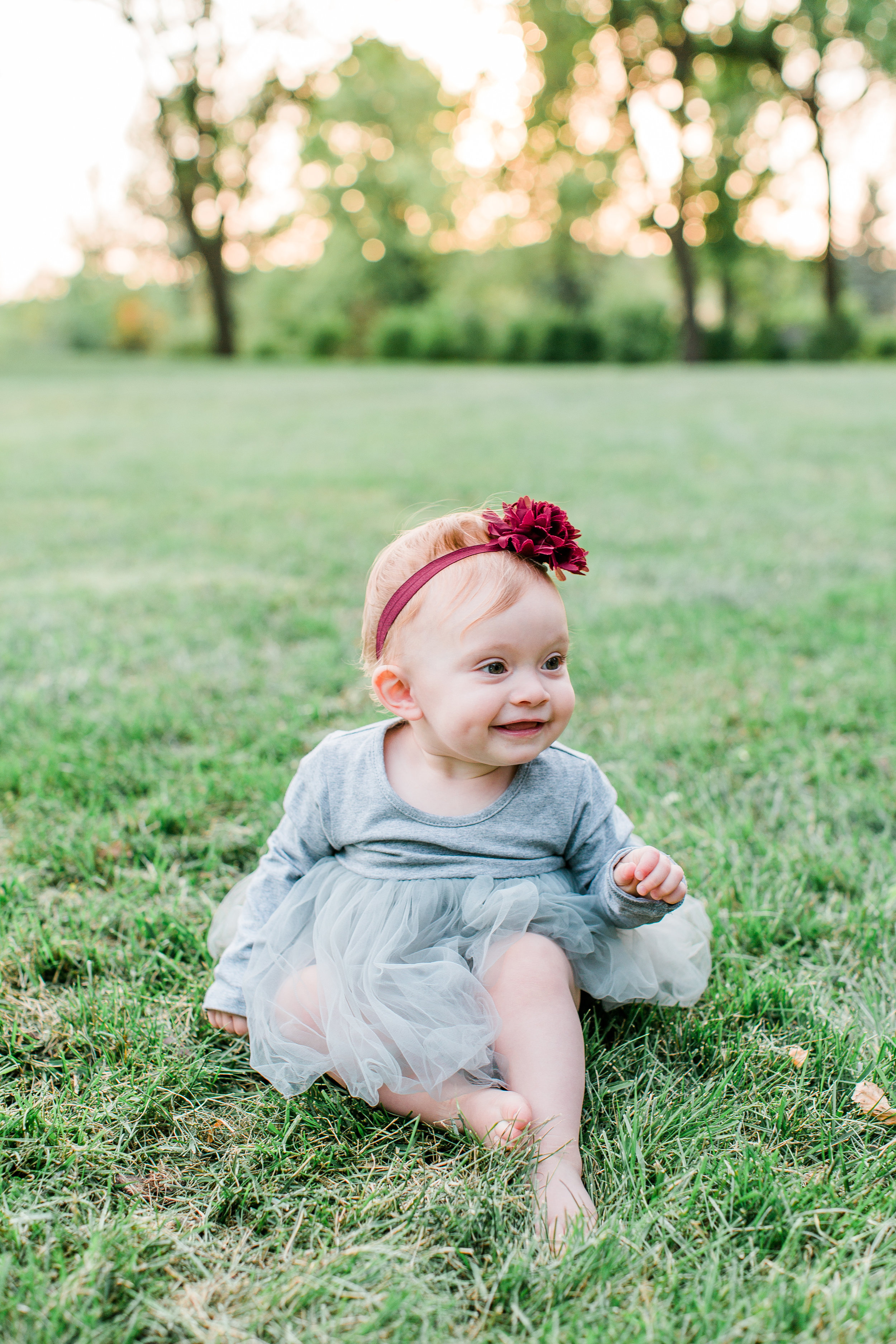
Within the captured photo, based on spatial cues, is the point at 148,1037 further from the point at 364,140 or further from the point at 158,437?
the point at 364,140

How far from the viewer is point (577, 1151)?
1.46 m

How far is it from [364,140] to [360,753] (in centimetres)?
3576

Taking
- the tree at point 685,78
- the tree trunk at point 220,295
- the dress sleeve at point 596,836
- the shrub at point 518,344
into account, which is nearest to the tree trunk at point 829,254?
the tree at point 685,78

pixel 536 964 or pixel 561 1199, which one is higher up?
pixel 536 964

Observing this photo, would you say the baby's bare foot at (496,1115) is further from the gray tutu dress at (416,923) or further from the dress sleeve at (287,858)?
the dress sleeve at (287,858)

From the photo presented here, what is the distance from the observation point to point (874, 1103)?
156 cm

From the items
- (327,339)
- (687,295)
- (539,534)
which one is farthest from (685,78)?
(539,534)

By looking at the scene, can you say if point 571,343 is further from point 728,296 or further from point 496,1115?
point 496,1115

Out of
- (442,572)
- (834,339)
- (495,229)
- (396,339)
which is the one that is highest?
(495,229)

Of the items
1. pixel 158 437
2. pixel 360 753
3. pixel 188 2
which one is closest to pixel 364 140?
pixel 188 2

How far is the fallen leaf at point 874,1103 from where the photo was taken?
155 centimetres

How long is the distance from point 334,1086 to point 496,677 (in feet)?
2.42

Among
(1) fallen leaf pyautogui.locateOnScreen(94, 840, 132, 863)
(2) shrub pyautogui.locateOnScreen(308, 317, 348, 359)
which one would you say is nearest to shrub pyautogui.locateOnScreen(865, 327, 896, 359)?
(2) shrub pyautogui.locateOnScreen(308, 317, 348, 359)

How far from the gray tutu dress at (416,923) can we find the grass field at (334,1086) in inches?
3.7
